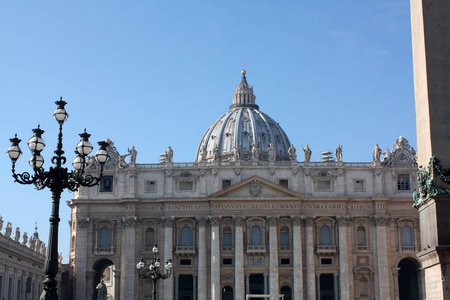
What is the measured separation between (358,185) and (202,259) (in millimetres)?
19258

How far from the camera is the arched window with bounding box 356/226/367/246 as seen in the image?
81312mm

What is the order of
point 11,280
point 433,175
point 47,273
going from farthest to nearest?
point 11,280 → point 47,273 → point 433,175

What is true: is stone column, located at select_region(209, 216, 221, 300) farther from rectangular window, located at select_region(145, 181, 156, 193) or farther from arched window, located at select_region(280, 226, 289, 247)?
rectangular window, located at select_region(145, 181, 156, 193)

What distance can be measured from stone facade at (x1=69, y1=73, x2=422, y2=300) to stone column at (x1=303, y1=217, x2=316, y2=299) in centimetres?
11

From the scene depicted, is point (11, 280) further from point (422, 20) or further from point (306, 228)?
point (422, 20)

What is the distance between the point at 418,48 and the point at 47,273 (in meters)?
11.6

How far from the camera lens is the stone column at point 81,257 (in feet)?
261

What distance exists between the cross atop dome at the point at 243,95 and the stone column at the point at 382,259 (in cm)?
5507

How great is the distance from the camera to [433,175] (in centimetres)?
1717

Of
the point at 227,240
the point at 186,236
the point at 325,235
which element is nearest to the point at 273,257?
the point at 227,240

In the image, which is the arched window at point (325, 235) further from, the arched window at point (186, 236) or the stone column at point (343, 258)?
the arched window at point (186, 236)

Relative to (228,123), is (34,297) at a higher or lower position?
lower

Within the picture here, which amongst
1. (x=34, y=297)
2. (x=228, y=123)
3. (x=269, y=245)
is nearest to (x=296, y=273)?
(x=269, y=245)

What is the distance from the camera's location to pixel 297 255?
79.3 m
